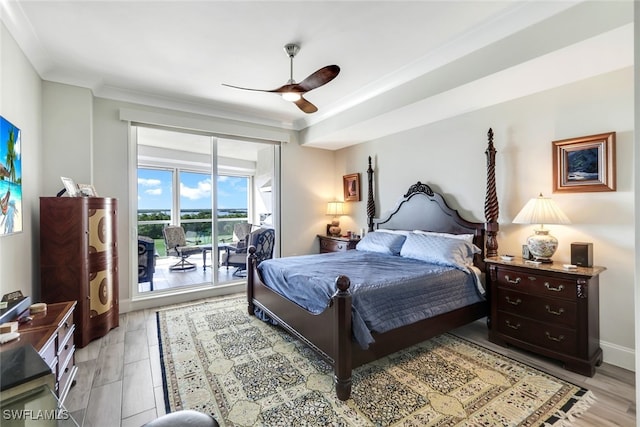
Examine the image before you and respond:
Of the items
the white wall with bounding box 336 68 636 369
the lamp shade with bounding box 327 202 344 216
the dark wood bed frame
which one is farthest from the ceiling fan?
the lamp shade with bounding box 327 202 344 216

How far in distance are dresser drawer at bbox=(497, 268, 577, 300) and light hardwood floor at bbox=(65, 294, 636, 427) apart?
59cm

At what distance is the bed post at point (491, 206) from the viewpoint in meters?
3.03

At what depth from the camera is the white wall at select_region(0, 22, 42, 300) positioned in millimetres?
2137

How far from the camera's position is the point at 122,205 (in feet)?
12.0

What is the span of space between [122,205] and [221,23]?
103 inches

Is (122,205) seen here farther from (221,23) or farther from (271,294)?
(221,23)

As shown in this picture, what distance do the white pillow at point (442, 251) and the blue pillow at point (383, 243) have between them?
0.26 metres

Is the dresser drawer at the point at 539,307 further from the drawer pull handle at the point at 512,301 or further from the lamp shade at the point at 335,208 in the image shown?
the lamp shade at the point at 335,208

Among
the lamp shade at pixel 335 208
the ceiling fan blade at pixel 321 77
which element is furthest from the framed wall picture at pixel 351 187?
the ceiling fan blade at pixel 321 77

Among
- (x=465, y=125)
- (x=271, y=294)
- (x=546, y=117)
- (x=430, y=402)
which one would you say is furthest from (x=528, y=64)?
(x=271, y=294)

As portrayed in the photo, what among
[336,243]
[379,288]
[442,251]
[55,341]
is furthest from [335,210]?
[55,341]

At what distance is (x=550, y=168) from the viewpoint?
2.77 metres

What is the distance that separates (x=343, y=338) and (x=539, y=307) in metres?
1.79

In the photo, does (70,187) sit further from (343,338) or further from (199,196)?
(343,338)
